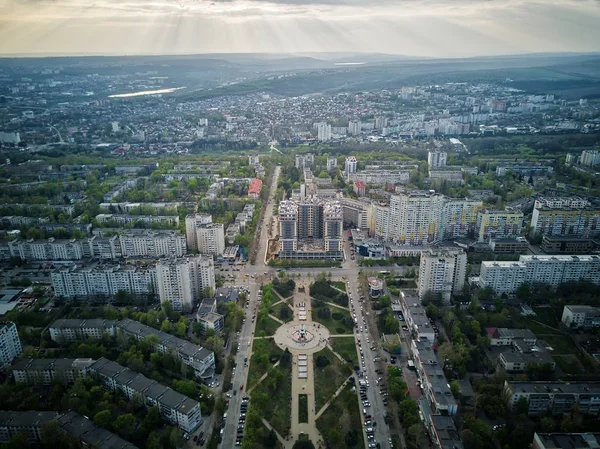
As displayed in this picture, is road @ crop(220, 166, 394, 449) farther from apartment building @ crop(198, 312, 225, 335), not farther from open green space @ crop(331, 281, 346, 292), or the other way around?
apartment building @ crop(198, 312, 225, 335)

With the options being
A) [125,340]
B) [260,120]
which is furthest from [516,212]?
[260,120]

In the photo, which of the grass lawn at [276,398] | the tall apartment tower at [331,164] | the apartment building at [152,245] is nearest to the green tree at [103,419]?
the grass lawn at [276,398]

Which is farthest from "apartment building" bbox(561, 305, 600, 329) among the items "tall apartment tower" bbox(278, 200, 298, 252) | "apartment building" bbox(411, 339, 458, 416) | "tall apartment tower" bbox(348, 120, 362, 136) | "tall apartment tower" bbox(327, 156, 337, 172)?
"tall apartment tower" bbox(348, 120, 362, 136)

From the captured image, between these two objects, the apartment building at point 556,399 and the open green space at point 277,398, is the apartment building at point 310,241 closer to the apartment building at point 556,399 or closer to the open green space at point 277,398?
the open green space at point 277,398

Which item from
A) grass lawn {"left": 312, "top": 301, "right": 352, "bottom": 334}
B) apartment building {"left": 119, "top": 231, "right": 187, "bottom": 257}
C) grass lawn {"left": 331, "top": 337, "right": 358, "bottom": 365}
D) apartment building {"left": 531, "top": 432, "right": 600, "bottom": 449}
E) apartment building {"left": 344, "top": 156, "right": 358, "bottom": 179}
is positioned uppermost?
apartment building {"left": 344, "top": 156, "right": 358, "bottom": 179}

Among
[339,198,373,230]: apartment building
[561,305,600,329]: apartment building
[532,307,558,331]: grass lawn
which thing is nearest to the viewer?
[561,305,600,329]: apartment building

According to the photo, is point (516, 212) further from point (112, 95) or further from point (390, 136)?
point (112, 95)
